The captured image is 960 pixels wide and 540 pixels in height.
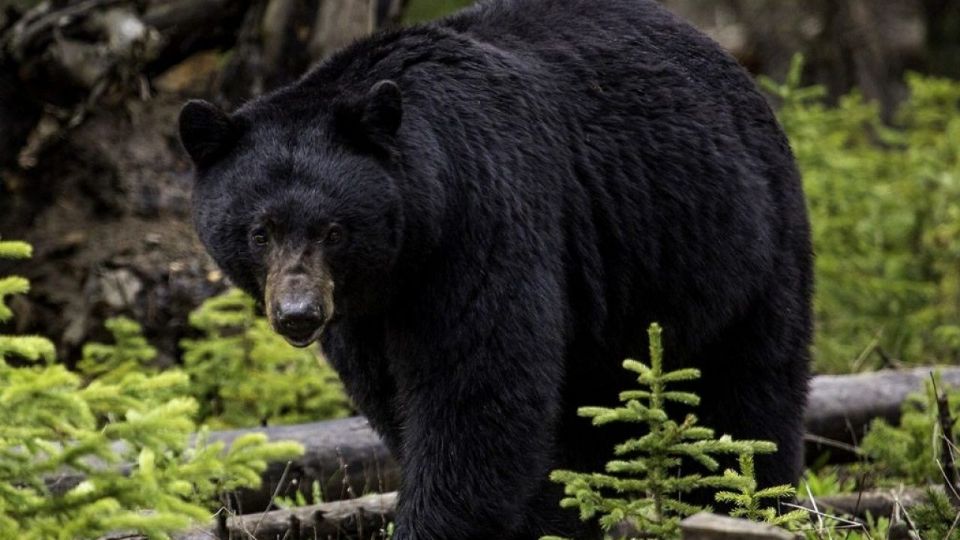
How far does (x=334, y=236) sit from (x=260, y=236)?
0.76 ft

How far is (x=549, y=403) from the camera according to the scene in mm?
4570

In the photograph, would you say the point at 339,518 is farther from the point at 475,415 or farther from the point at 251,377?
the point at 251,377

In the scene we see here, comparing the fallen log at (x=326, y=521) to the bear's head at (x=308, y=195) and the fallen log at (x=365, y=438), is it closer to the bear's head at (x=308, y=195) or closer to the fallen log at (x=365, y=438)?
the fallen log at (x=365, y=438)

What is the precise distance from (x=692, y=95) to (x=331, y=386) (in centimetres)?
269

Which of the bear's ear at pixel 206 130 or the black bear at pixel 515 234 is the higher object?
the bear's ear at pixel 206 130

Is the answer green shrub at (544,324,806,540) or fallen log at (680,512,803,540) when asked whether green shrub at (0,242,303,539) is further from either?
fallen log at (680,512,803,540)

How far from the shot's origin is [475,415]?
4422 mm

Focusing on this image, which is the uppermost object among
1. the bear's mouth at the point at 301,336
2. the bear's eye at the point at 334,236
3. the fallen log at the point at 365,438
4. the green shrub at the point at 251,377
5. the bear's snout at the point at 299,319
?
the bear's eye at the point at 334,236

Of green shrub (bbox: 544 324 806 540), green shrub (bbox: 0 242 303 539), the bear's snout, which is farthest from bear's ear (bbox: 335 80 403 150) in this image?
green shrub (bbox: 0 242 303 539)

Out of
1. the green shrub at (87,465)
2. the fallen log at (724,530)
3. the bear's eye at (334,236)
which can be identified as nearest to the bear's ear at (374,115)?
the bear's eye at (334,236)

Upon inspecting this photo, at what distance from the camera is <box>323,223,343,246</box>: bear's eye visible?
443 centimetres

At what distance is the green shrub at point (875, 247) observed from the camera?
8.93 m

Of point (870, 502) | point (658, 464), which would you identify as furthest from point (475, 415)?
point (870, 502)

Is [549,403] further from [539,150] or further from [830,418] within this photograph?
[830,418]
